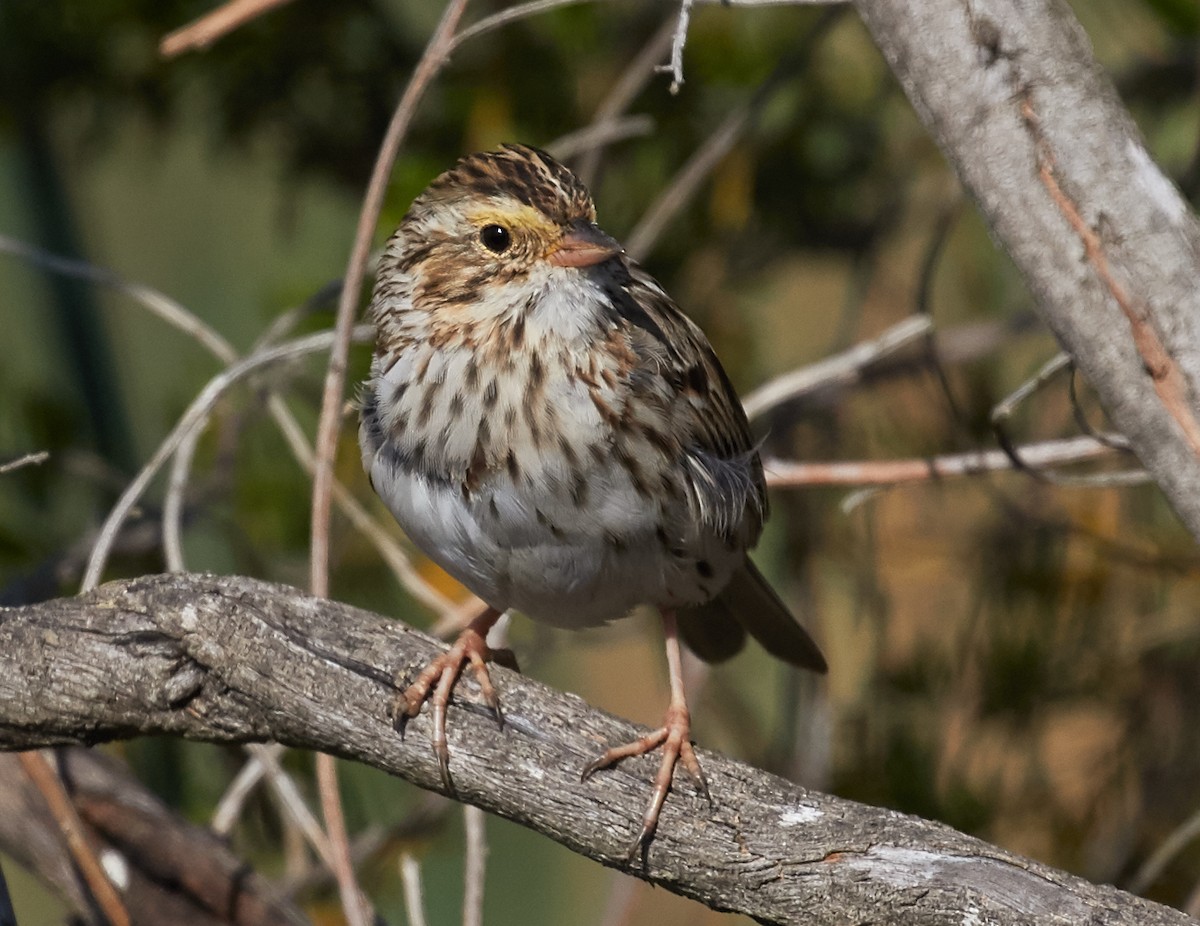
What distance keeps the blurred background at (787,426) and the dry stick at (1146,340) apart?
189 centimetres

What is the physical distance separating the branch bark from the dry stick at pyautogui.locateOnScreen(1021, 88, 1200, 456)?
570mm

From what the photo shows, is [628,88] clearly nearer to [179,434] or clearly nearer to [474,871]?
[179,434]

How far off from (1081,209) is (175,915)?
6.64ft

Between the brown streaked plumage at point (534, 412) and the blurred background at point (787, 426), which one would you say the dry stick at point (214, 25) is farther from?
the blurred background at point (787, 426)

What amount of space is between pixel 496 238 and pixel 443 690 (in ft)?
2.35

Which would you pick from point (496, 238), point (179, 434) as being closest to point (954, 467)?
point (496, 238)

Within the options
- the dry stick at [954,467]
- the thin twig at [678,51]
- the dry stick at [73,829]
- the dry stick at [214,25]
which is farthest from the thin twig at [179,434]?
the thin twig at [678,51]

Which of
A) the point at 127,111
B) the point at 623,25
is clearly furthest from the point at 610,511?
the point at 127,111

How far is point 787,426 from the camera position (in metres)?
3.94

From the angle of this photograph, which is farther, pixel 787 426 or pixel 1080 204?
pixel 787 426

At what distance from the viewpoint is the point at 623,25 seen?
13.3ft

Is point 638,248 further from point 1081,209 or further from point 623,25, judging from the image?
point 1081,209

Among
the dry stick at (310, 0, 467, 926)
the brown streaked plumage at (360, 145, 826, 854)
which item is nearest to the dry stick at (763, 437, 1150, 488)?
the brown streaked plumage at (360, 145, 826, 854)

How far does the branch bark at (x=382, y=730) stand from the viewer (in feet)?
6.36
